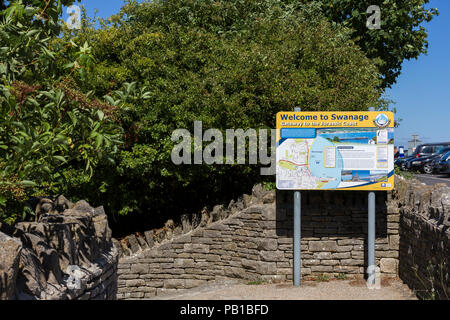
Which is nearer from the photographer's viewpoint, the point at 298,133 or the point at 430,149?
the point at 298,133

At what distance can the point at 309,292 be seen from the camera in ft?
29.8

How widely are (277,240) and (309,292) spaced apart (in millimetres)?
1354

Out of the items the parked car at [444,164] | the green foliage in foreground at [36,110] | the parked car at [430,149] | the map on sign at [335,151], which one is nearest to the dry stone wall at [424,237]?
the map on sign at [335,151]

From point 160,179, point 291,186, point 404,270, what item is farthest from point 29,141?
point 160,179

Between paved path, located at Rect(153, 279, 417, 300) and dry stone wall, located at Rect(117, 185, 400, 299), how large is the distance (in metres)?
0.37

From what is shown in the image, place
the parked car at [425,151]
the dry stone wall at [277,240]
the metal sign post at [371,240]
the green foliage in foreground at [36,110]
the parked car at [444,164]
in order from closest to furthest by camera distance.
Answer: the green foliage in foreground at [36,110] → the metal sign post at [371,240] → the dry stone wall at [277,240] → the parked car at [444,164] → the parked car at [425,151]

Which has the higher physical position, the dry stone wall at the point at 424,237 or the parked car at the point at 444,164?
the parked car at the point at 444,164

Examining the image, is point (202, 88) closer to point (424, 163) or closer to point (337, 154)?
point (337, 154)

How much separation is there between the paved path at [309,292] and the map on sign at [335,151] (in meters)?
1.93

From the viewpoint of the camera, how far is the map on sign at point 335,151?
9.15 metres

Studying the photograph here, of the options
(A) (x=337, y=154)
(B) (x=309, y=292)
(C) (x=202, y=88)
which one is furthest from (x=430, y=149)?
(B) (x=309, y=292)

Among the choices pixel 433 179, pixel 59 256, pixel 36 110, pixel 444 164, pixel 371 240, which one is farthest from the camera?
pixel 444 164

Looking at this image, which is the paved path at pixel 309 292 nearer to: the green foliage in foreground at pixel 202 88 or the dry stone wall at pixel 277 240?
the dry stone wall at pixel 277 240

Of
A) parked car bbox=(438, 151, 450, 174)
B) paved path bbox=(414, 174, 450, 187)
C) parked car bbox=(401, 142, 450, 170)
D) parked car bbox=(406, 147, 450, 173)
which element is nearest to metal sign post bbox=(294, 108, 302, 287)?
paved path bbox=(414, 174, 450, 187)
